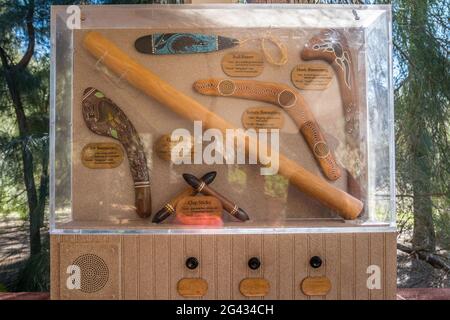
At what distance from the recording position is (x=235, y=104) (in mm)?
1424

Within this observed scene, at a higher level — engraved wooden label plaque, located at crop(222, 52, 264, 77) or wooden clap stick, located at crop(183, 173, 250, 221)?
engraved wooden label plaque, located at crop(222, 52, 264, 77)

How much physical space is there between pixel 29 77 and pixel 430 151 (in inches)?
62.9

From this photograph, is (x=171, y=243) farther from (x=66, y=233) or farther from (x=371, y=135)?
(x=371, y=135)

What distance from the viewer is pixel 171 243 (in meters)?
1.28

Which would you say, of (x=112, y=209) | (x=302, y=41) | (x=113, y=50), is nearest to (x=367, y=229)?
(x=302, y=41)

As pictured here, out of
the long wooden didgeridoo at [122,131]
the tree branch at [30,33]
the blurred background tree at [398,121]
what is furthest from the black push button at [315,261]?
the tree branch at [30,33]

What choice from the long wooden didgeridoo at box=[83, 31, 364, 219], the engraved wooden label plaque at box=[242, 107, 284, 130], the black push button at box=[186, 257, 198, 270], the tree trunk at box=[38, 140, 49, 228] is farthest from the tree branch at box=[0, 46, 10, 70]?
the black push button at box=[186, 257, 198, 270]

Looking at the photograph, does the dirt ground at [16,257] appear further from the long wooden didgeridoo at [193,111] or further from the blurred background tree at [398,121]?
the long wooden didgeridoo at [193,111]

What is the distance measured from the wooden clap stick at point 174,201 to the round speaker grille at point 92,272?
20cm

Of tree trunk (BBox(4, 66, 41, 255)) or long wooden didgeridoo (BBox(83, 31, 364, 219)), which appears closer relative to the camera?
long wooden didgeridoo (BBox(83, 31, 364, 219))

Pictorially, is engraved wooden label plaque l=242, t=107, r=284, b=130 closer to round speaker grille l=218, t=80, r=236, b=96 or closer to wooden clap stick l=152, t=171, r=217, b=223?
round speaker grille l=218, t=80, r=236, b=96

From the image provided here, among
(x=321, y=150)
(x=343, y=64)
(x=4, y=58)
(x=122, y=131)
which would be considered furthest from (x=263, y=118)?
(x=4, y=58)

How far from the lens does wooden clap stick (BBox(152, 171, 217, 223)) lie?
4.49 feet

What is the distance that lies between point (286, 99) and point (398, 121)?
0.60m
